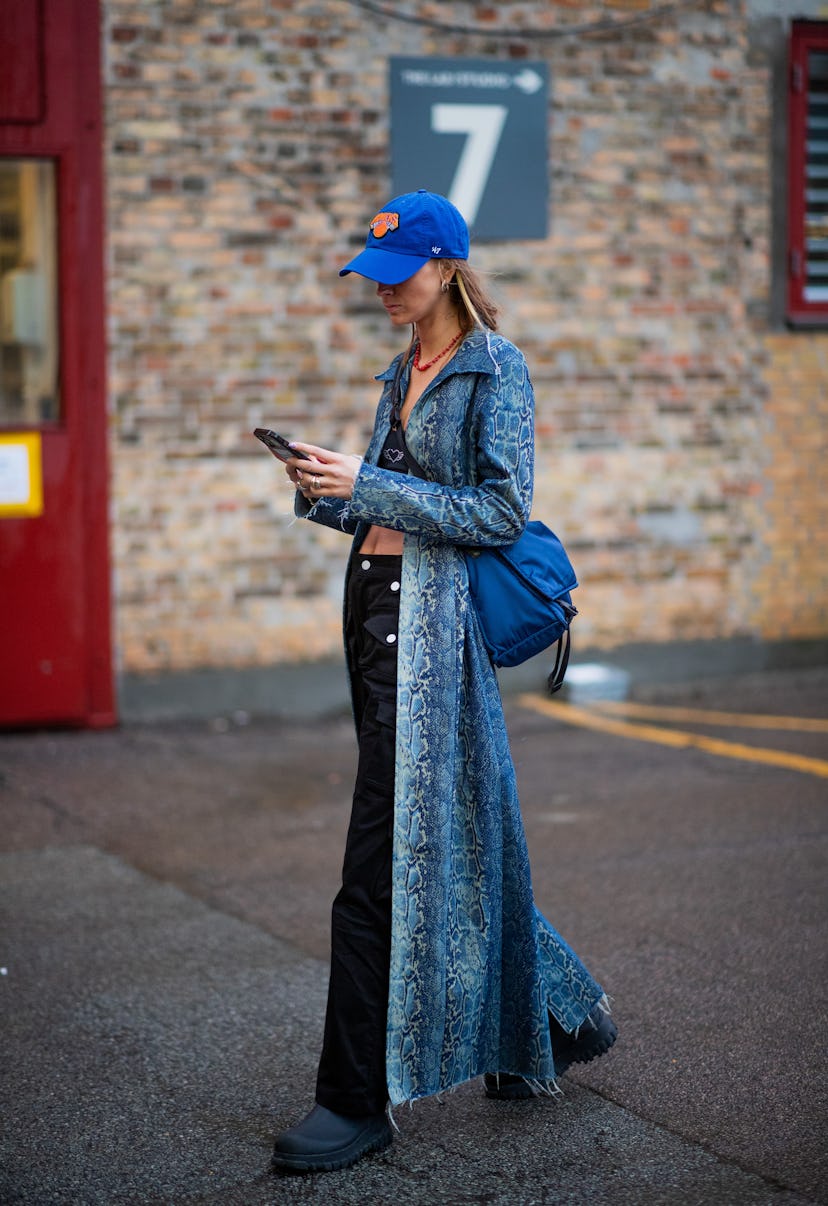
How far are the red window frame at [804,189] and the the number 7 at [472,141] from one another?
6.26 feet

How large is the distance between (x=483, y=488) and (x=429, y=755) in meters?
0.60

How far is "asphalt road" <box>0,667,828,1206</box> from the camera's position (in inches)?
134

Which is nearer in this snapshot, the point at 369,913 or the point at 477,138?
the point at 369,913

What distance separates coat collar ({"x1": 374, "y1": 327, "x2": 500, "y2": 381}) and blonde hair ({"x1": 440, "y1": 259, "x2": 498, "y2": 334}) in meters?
0.04

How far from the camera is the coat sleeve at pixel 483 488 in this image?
3373mm

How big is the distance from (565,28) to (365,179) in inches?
58.3

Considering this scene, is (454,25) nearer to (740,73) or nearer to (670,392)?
(740,73)

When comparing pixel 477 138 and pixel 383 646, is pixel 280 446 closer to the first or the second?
pixel 383 646

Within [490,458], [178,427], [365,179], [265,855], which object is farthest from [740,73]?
[490,458]

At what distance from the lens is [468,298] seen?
3.52m

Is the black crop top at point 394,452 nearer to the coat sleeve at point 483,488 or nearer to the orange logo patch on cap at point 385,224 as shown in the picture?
the coat sleeve at point 483,488

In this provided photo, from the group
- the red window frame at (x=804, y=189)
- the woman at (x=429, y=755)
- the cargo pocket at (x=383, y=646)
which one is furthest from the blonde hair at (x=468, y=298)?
the red window frame at (x=804, y=189)

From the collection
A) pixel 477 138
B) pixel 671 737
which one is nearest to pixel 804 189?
pixel 477 138

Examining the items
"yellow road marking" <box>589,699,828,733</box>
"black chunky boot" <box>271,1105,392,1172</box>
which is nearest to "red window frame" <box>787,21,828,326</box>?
"yellow road marking" <box>589,699,828,733</box>
